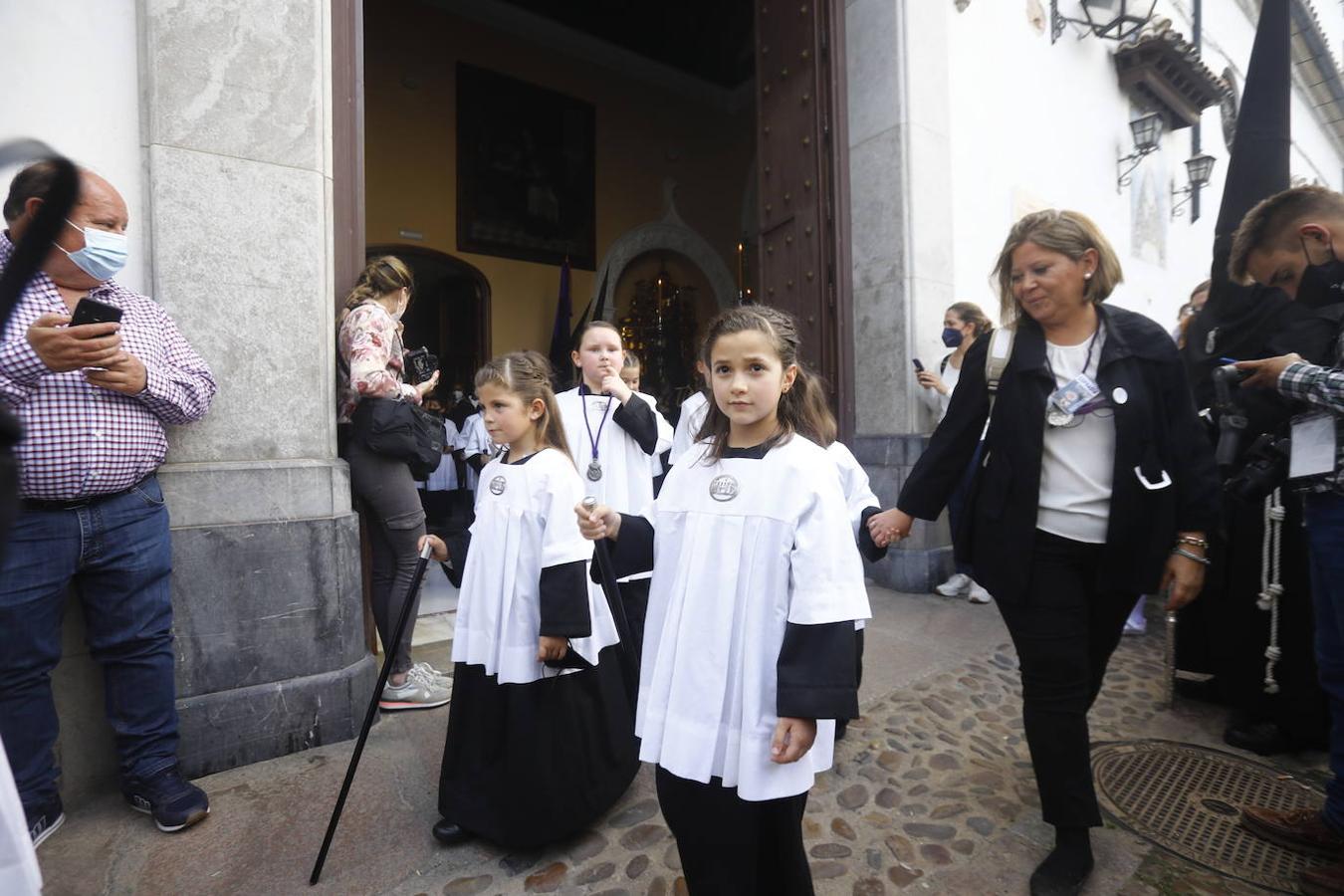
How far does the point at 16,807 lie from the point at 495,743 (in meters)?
1.41

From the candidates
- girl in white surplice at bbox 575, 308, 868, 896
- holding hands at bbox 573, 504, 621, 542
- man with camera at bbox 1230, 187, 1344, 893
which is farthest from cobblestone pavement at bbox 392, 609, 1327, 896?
holding hands at bbox 573, 504, 621, 542

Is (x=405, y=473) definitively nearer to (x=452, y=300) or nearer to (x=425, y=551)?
(x=425, y=551)

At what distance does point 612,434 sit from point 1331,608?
2.72m

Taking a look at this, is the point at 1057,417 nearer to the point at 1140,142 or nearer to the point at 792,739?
the point at 792,739

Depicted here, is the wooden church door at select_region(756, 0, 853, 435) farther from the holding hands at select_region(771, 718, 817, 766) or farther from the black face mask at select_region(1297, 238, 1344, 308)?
the holding hands at select_region(771, 718, 817, 766)

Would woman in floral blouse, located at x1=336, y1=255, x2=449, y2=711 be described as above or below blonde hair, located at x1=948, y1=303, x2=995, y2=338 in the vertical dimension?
below

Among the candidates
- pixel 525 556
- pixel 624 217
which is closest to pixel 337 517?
pixel 525 556

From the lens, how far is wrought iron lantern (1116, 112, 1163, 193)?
8.22m

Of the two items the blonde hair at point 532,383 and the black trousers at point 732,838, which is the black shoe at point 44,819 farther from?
the black trousers at point 732,838

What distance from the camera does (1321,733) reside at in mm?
2791

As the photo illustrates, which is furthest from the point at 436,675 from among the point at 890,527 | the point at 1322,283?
the point at 1322,283

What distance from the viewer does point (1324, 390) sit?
1.90 meters

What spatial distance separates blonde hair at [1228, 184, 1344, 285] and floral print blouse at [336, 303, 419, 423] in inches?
133

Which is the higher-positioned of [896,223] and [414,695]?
[896,223]
